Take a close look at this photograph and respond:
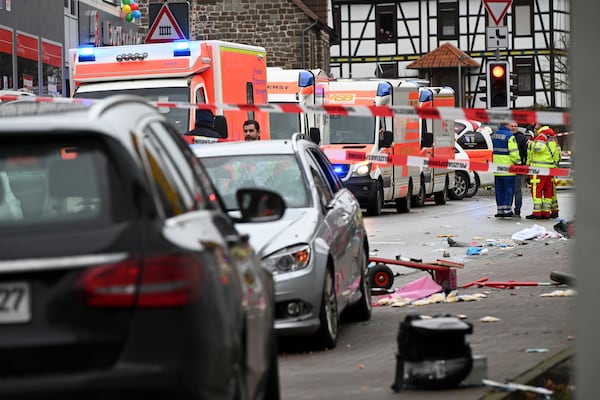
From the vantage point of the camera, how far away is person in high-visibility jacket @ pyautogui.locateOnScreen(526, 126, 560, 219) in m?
27.8

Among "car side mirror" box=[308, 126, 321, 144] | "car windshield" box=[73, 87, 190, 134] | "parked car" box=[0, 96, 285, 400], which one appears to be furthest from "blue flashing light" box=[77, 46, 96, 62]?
"parked car" box=[0, 96, 285, 400]

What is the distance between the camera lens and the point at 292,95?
28516 millimetres

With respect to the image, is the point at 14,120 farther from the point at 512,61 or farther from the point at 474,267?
the point at 512,61

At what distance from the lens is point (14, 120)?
526cm

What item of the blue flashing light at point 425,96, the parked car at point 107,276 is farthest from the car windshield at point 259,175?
the blue flashing light at point 425,96

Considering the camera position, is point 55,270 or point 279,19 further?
point 279,19

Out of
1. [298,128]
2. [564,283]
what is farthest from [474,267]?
[298,128]

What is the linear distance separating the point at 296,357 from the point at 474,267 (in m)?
7.98

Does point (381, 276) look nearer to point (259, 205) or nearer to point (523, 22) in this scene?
point (259, 205)

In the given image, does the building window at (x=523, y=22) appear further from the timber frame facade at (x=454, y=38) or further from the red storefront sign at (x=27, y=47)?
the red storefront sign at (x=27, y=47)

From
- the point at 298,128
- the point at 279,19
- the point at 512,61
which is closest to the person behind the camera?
the point at 298,128

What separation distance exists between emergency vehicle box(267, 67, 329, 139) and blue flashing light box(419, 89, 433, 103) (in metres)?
5.12

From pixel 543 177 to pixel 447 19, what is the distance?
57653 millimetres

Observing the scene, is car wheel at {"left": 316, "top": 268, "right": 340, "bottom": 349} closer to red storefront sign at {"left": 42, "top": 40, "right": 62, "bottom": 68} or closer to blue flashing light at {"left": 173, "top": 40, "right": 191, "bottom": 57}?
blue flashing light at {"left": 173, "top": 40, "right": 191, "bottom": 57}
